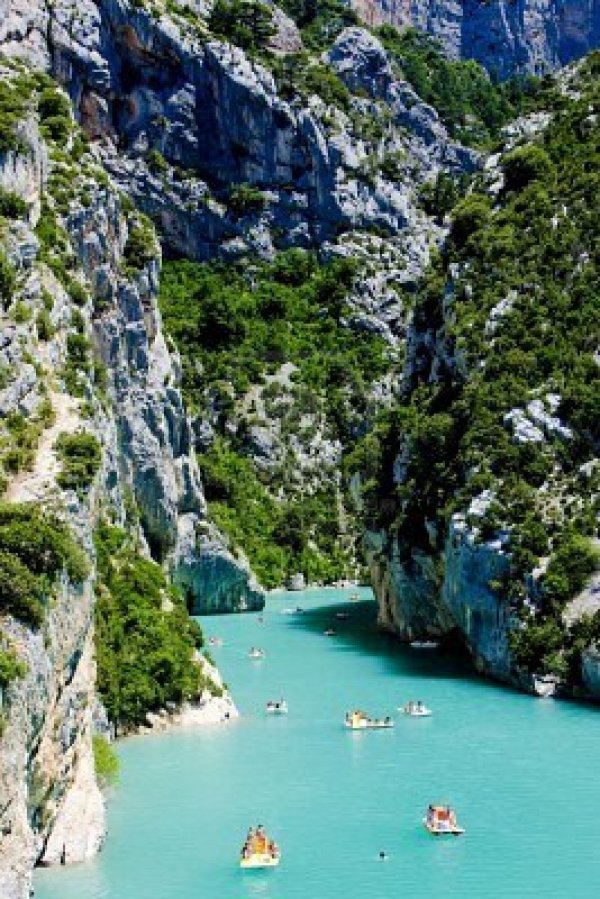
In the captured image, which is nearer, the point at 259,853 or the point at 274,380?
the point at 259,853

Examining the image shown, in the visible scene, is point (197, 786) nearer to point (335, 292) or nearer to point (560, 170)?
point (560, 170)

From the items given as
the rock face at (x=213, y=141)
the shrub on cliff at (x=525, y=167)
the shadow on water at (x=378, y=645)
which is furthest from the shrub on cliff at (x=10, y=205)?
the rock face at (x=213, y=141)

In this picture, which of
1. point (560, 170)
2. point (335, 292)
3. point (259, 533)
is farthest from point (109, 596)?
Answer: point (335, 292)

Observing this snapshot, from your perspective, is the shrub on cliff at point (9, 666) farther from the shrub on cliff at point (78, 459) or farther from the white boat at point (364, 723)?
the white boat at point (364, 723)

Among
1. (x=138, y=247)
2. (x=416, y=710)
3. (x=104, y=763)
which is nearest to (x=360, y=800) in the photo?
(x=104, y=763)

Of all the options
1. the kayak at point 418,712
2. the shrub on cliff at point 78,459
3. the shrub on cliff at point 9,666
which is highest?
the shrub on cliff at point 78,459

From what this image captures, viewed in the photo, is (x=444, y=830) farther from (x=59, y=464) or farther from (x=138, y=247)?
(x=138, y=247)
